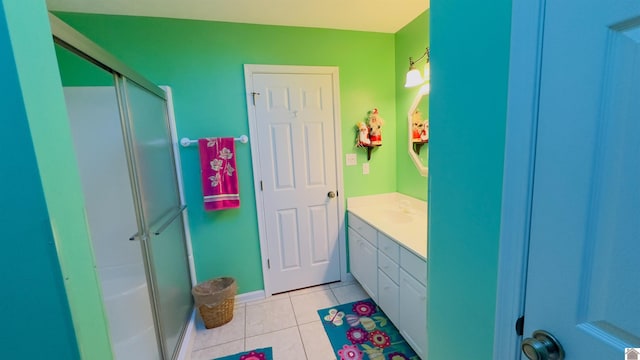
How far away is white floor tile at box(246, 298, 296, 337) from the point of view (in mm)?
2060

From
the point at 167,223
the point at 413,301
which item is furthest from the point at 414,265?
the point at 167,223

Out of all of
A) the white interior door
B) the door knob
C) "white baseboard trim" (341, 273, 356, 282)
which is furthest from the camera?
"white baseboard trim" (341, 273, 356, 282)

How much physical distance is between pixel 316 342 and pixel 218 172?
4.87ft

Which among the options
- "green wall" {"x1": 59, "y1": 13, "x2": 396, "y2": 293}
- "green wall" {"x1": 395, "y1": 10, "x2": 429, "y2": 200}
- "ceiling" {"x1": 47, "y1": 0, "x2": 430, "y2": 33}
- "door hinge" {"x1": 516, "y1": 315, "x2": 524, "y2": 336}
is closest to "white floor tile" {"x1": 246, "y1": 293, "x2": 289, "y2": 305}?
"green wall" {"x1": 59, "y1": 13, "x2": 396, "y2": 293}

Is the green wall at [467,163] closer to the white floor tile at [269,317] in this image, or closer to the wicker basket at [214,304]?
the white floor tile at [269,317]

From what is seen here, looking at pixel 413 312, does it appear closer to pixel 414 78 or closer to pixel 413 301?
pixel 413 301

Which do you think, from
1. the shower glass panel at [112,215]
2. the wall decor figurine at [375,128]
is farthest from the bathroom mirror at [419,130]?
the shower glass panel at [112,215]

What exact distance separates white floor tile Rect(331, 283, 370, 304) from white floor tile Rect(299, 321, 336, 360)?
1.26 feet

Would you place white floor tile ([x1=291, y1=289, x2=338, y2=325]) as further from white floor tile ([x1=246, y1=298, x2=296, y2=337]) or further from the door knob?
the door knob

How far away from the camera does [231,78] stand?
2.18 meters

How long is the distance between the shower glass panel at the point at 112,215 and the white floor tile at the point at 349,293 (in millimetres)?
1454

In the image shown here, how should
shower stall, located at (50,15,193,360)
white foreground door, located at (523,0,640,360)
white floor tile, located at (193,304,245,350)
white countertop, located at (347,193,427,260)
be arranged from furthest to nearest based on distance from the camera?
white floor tile, located at (193,304,245,350), white countertop, located at (347,193,427,260), shower stall, located at (50,15,193,360), white foreground door, located at (523,0,640,360)

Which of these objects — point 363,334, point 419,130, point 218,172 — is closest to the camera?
point 363,334

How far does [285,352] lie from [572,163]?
1921mm
